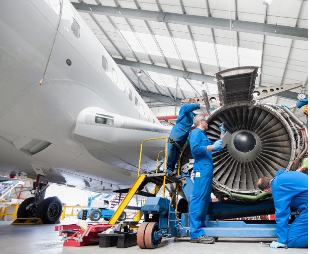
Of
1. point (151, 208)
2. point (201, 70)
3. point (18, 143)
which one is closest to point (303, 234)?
point (151, 208)

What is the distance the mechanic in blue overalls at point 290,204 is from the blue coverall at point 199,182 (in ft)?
2.74

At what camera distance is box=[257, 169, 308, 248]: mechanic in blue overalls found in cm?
303

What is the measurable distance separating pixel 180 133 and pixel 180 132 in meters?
0.02

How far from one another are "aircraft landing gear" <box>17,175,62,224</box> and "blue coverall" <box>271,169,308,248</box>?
6649 mm

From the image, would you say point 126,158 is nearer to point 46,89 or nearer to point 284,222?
point 46,89

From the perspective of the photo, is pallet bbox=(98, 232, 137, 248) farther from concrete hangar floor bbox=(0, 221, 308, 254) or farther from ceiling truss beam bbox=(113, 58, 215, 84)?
ceiling truss beam bbox=(113, 58, 215, 84)

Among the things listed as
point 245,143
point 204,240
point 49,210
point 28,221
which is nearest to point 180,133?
point 245,143

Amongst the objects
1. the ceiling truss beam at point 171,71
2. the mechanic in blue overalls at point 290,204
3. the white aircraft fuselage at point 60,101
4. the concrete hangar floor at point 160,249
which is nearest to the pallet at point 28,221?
the white aircraft fuselage at point 60,101

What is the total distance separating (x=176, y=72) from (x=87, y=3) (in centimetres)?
657

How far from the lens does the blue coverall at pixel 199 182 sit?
3.56 meters

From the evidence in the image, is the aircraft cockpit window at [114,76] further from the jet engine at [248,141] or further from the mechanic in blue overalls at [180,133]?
the jet engine at [248,141]

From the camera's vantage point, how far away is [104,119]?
465cm

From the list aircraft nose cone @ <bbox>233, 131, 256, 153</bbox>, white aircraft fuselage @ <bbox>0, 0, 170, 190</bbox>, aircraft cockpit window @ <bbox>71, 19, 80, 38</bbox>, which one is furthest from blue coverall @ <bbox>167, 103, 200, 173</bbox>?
aircraft cockpit window @ <bbox>71, 19, 80, 38</bbox>

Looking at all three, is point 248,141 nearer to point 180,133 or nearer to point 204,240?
point 180,133
